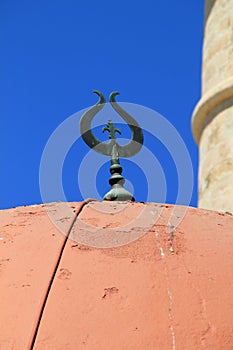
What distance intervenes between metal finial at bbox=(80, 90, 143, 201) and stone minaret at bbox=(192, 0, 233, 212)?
3322mm

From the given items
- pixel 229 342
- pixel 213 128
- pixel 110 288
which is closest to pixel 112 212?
pixel 110 288

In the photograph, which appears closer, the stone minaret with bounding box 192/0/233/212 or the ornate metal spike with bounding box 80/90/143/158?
the ornate metal spike with bounding box 80/90/143/158

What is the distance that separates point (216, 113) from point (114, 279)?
18.2 feet

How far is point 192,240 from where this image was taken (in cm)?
344

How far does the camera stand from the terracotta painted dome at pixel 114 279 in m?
2.83

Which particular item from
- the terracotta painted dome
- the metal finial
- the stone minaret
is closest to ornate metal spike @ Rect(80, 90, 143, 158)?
the metal finial

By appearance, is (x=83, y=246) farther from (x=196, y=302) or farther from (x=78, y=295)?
(x=196, y=302)

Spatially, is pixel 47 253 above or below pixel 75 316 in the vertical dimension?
above

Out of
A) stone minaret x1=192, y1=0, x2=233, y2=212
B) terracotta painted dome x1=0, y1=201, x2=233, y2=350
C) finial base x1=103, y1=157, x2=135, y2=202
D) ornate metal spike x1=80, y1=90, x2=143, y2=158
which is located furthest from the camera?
stone minaret x1=192, y1=0, x2=233, y2=212

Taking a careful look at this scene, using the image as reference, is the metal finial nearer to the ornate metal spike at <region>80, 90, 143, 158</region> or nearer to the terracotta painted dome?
the ornate metal spike at <region>80, 90, 143, 158</region>

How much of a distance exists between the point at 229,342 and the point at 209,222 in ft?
3.16

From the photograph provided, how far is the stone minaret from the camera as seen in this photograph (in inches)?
303

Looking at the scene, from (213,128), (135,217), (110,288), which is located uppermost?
(213,128)

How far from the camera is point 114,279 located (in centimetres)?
309
